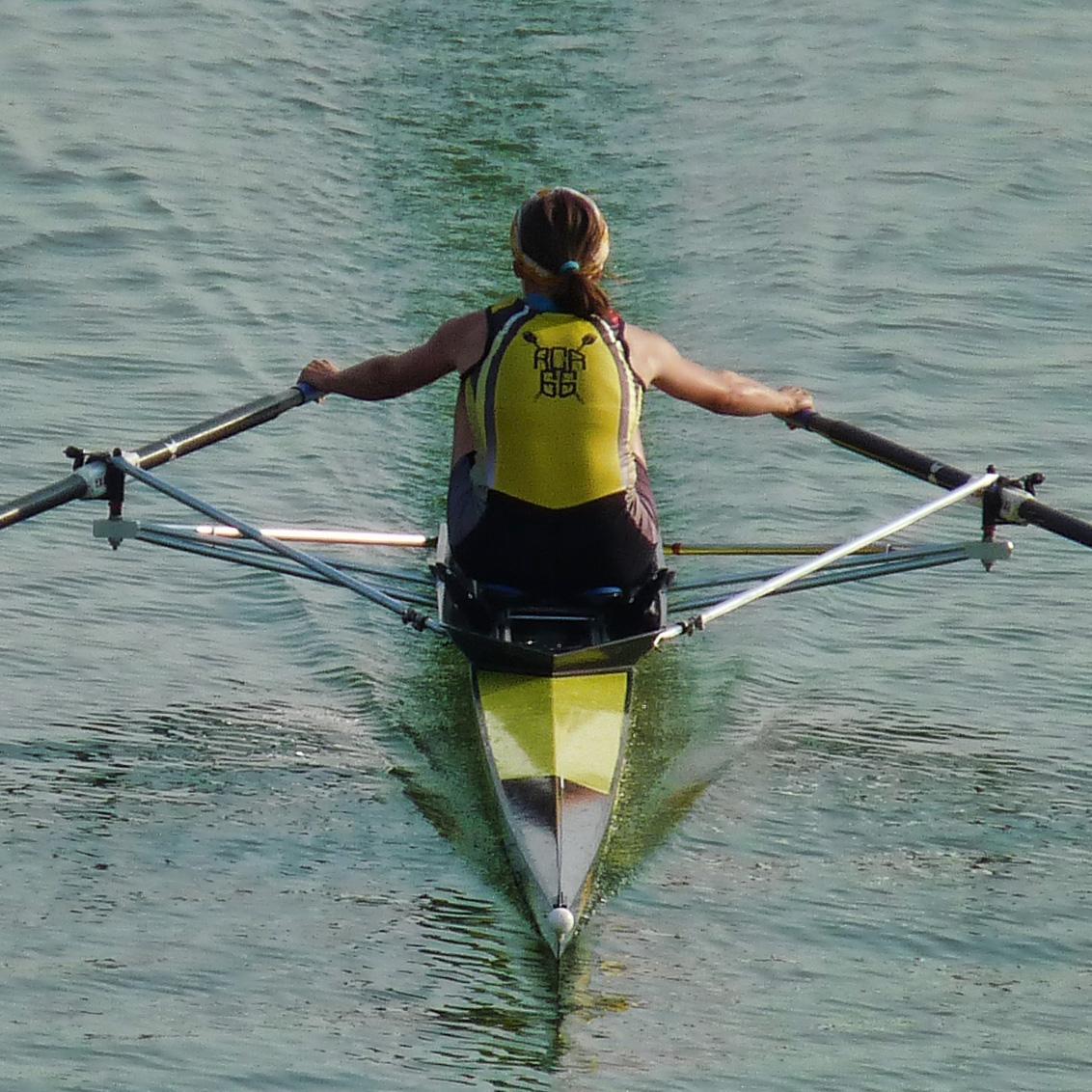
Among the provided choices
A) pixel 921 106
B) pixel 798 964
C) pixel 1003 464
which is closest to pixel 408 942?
pixel 798 964

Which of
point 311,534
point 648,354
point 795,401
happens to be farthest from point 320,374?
point 795,401

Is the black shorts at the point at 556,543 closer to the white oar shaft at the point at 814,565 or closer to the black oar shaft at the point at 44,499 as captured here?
the white oar shaft at the point at 814,565

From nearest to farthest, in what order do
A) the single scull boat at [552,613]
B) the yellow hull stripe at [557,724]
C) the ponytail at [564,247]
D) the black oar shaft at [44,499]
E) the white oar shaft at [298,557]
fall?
1. the single scull boat at [552,613]
2. the yellow hull stripe at [557,724]
3. the ponytail at [564,247]
4. the white oar shaft at [298,557]
5. the black oar shaft at [44,499]

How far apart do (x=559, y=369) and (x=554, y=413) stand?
0.13 meters

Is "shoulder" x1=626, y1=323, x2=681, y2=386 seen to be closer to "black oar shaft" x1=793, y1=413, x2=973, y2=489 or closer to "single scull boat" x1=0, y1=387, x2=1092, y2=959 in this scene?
"single scull boat" x1=0, y1=387, x2=1092, y2=959

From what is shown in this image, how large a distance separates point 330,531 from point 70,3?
1048cm

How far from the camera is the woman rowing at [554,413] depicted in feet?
22.3

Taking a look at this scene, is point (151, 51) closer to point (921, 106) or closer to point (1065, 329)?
point (921, 106)

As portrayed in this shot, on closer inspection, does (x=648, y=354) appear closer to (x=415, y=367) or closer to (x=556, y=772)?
(x=415, y=367)

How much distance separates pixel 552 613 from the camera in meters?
Answer: 7.12

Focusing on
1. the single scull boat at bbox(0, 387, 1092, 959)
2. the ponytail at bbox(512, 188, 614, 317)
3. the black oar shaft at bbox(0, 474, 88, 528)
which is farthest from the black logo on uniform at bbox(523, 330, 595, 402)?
the black oar shaft at bbox(0, 474, 88, 528)

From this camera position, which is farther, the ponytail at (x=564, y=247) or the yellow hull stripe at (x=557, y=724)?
the ponytail at (x=564, y=247)

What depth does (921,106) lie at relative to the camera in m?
15.7

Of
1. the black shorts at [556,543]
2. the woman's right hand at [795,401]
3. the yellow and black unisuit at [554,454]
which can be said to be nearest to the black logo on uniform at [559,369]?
the yellow and black unisuit at [554,454]
